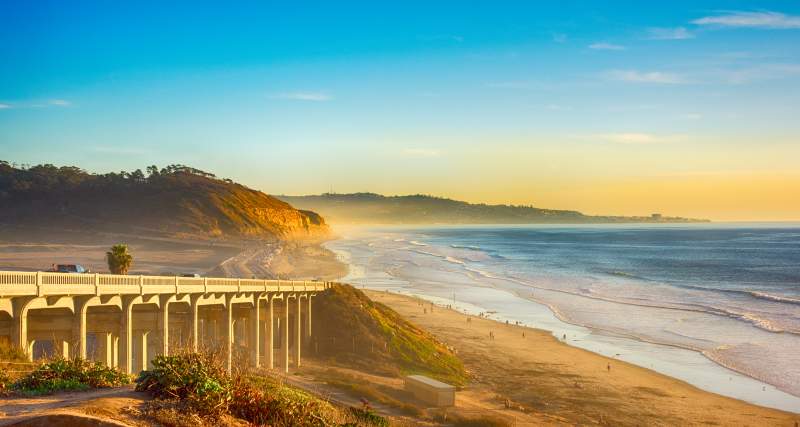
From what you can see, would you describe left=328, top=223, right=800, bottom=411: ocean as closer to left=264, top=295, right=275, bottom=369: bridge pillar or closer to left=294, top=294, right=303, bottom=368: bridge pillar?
left=294, top=294, right=303, bottom=368: bridge pillar

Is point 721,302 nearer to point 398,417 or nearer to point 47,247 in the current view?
point 398,417

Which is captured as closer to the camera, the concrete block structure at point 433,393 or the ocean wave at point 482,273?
the concrete block structure at point 433,393

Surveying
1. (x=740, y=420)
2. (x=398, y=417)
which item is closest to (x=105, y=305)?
(x=398, y=417)

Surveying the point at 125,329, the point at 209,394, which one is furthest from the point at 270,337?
the point at 209,394

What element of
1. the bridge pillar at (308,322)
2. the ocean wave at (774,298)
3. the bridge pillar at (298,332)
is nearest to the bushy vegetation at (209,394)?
the bridge pillar at (298,332)

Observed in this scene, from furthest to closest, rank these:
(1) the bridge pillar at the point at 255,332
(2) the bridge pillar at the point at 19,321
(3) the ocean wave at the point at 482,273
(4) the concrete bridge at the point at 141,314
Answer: (3) the ocean wave at the point at 482,273, (1) the bridge pillar at the point at 255,332, (4) the concrete bridge at the point at 141,314, (2) the bridge pillar at the point at 19,321

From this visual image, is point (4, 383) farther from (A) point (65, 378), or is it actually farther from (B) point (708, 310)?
(B) point (708, 310)

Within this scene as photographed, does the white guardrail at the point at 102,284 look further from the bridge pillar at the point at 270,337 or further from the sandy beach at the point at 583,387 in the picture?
the sandy beach at the point at 583,387
